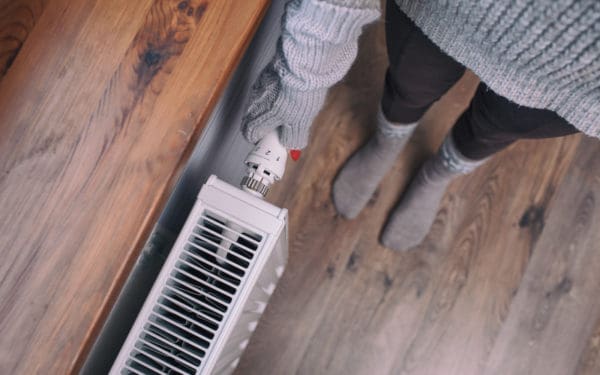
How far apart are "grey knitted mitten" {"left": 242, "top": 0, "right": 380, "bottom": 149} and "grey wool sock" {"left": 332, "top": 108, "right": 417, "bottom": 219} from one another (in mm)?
383

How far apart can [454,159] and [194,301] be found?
589 mm

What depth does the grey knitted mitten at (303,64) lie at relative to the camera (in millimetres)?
428

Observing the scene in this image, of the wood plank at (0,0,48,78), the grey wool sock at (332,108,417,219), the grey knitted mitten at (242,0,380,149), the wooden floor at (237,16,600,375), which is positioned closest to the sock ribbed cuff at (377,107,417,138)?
the grey wool sock at (332,108,417,219)

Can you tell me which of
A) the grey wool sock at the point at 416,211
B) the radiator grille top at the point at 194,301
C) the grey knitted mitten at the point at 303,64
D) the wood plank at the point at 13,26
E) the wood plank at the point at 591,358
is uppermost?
the grey wool sock at the point at 416,211

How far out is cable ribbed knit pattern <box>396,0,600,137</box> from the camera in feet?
1.30

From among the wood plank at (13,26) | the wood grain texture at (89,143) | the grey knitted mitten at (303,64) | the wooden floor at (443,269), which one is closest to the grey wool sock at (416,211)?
the wooden floor at (443,269)

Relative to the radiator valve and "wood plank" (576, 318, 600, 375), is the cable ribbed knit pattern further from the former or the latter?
"wood plank" (576, 318, 600, 375)

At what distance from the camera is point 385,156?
3.24 ft

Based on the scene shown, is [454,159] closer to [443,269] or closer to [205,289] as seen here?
[443,269]

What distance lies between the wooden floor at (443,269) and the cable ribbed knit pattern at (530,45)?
58 cm

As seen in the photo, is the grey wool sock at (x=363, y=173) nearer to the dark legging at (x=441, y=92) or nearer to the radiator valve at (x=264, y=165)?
the dark legging at (x=441, y=92)

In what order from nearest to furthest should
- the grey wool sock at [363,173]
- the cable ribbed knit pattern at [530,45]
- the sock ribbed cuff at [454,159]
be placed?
the cable ribbed knit pattern at [530,45] < the sock ribbed cuff at [454,159] < the grey wool sock at [363,173]

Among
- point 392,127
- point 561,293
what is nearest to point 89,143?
point 392,127

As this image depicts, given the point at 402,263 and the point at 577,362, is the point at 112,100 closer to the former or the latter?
the point at 402,263
